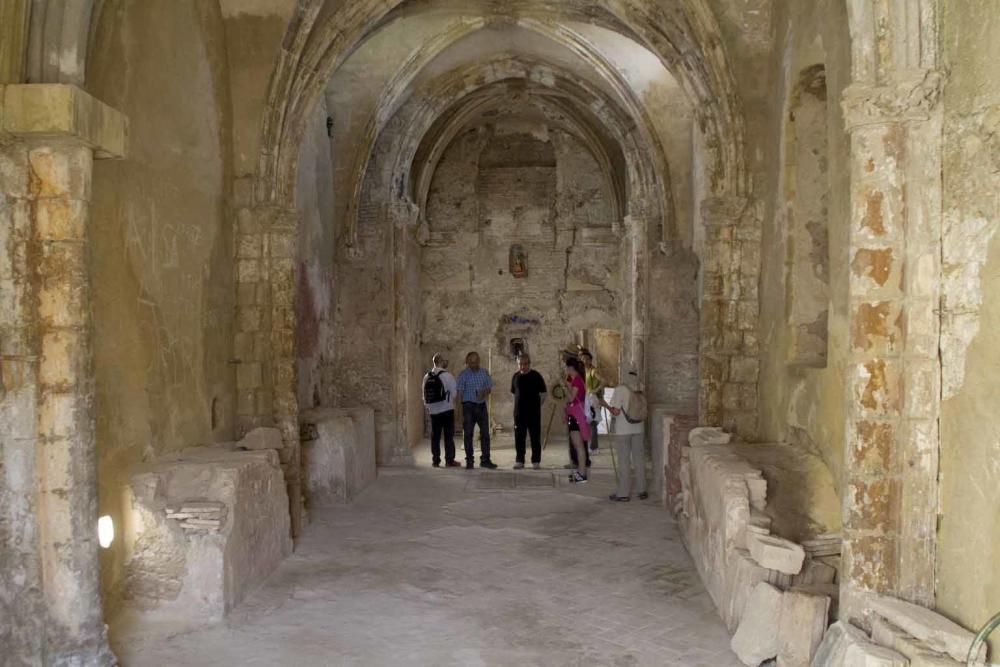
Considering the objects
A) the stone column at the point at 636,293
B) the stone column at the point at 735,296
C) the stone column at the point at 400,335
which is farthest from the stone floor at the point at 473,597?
the stone column at the point at 636,293

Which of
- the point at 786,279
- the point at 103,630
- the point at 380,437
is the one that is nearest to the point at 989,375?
the point at 786,279

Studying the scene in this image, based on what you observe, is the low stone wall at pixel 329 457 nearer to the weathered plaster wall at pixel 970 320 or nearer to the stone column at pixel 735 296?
the stone column at pixel 735 296

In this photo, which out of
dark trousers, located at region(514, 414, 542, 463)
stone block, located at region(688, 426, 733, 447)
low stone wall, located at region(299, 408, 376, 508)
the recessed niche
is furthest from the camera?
the recessed niche

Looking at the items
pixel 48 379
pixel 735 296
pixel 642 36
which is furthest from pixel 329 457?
pixel 642 36

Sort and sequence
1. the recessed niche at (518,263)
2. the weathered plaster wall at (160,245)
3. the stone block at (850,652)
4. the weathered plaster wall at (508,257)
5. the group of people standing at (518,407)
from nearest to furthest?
1. the stone block at (850,652)
2. the weathered plaster wall at (160,245)
3. the group of people standing at (518,407)
4. the weathered plaster wall at (508,257)
5. the recessed niche at (518,263)

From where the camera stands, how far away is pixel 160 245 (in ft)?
20.7

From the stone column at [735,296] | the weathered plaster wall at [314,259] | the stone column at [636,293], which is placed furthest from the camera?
the stone column at [636,293]

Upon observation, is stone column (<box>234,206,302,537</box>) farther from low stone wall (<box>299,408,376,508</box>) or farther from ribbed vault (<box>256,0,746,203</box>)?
low stone wall (<box>299,408,376,508</box>)

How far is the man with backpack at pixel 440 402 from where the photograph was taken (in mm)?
11758

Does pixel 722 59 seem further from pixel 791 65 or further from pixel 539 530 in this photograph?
pixel 539 530

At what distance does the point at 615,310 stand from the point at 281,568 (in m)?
11.3

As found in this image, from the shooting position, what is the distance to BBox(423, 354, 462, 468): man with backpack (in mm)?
11758

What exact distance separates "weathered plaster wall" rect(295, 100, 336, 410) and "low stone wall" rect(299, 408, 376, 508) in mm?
651

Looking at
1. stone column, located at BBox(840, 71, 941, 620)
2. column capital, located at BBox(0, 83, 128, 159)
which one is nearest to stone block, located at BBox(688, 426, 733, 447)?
A: stone column, located at BBox(840, 71, 941, 620)
